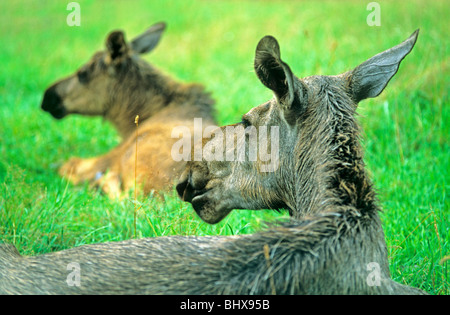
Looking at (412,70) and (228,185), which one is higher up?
(412,70)

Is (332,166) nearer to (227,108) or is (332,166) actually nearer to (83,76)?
(227,108)

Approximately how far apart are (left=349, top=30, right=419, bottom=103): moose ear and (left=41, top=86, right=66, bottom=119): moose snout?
217 inches

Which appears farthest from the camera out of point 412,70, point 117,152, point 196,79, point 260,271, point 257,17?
point 257,17

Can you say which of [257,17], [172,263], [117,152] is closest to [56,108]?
[117,152]

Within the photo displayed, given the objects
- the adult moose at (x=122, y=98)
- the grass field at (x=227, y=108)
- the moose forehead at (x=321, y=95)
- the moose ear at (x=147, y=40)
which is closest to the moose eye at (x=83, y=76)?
the adult moose at (x=122, y=98)

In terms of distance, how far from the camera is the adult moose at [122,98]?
786cm

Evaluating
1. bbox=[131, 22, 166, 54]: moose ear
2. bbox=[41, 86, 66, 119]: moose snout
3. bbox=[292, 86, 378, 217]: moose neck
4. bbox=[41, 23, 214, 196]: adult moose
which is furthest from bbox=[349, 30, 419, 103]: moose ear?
bbox=[41, 86, 66, 119]: moose snout

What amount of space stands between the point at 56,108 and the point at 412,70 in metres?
5.12

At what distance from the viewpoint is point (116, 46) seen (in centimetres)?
851

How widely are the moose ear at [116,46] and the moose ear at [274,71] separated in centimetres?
483
